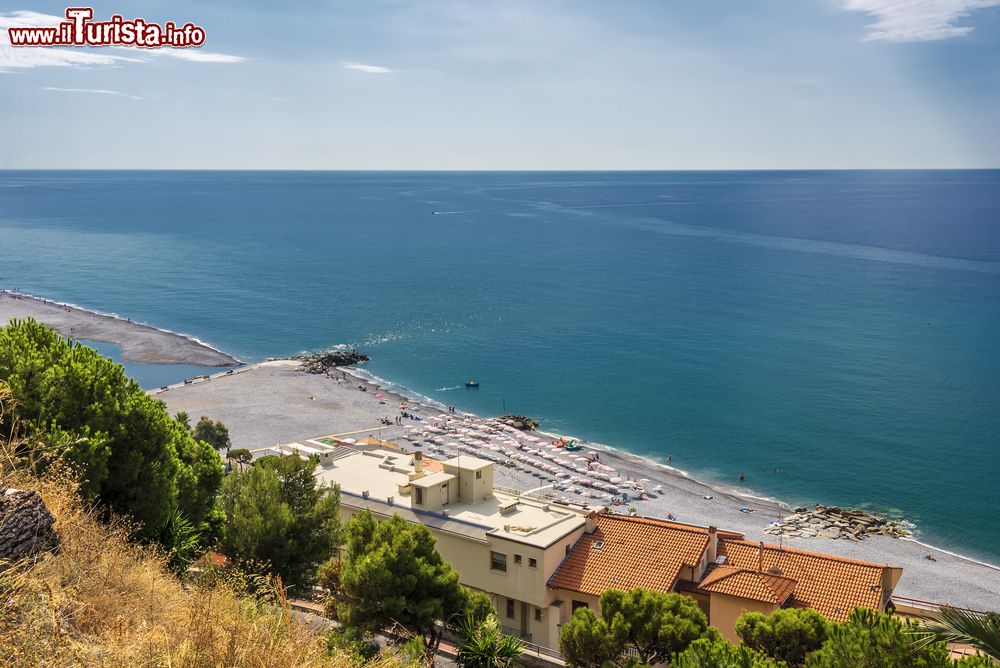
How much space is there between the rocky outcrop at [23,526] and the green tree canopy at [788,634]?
15490mm

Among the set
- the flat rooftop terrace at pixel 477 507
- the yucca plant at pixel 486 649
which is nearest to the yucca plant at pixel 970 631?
the yucca plant at pixel 486 649

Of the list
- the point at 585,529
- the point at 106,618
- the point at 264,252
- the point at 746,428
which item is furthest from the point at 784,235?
the point at 106,618

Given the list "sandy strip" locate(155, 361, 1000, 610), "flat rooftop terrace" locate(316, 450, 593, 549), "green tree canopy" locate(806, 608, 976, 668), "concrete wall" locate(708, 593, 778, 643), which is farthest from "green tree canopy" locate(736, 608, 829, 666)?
"sandy strip" locate(155, 361, 1000, 610)

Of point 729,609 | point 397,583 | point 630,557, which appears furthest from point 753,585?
point 397,583

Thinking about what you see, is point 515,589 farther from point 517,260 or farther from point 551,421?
point 517,260

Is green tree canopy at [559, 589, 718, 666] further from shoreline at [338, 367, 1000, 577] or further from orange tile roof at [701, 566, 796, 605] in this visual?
shoreline at [338, 367, 1000, 577]

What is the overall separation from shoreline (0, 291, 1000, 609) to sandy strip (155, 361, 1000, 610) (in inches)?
2.9

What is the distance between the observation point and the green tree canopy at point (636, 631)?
733 inches

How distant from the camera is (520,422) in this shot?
60.1 metres

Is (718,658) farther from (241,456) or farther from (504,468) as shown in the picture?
(241,456)

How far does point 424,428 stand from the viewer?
57344 mm

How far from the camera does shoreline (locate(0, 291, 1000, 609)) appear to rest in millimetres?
39094

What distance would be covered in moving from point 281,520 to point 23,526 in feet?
36.0

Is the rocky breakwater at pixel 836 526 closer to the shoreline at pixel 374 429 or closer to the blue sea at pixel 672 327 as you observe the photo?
the shoreline at pixel 374 429
